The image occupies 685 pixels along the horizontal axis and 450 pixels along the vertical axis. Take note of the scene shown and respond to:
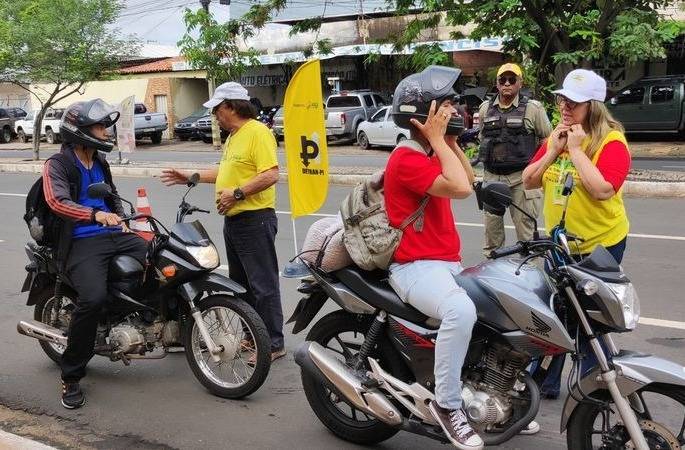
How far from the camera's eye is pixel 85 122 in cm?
445

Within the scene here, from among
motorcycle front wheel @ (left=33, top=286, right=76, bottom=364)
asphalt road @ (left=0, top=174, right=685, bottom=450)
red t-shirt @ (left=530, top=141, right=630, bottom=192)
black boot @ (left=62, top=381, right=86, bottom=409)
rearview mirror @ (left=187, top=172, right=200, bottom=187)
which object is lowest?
asphalt road @ (left=0, top=174, right=685, bottom=450)

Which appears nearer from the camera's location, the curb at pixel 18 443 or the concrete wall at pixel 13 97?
the curb at pixel 18 443

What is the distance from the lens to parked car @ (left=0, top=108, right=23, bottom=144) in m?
38.2

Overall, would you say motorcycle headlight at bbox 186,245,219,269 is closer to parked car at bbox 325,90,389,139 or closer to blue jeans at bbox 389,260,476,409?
blue jeans at bbox 389,260,476,409

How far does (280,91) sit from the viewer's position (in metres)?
34.2

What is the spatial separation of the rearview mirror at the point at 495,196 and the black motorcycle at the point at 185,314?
172 cm

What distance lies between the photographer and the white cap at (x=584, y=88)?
12.2ft

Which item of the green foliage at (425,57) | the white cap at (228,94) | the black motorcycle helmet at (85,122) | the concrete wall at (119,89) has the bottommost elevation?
the black motorcycle helmet at (85,122)

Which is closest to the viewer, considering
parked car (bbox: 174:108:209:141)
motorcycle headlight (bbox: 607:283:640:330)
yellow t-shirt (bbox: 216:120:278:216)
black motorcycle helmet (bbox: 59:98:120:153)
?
motorcycle headlight (bbox: 607:283:640:330)

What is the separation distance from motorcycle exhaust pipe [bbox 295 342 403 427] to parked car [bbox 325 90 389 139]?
75.4 feet

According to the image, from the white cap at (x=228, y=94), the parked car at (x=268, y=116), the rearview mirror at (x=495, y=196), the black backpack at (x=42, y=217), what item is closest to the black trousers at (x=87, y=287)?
the black backpack at (x=42, y=217)

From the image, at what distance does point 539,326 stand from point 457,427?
1.93 feet

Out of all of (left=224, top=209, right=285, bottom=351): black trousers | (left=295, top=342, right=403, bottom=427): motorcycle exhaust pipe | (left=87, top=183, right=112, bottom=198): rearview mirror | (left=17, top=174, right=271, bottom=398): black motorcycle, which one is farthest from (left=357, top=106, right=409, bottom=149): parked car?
(left=295, top=342, right=403, bottom=427): motorcycle exhaust pipe

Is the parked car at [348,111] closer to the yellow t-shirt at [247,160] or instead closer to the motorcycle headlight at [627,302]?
the yellow t-shirt at [247,160]
